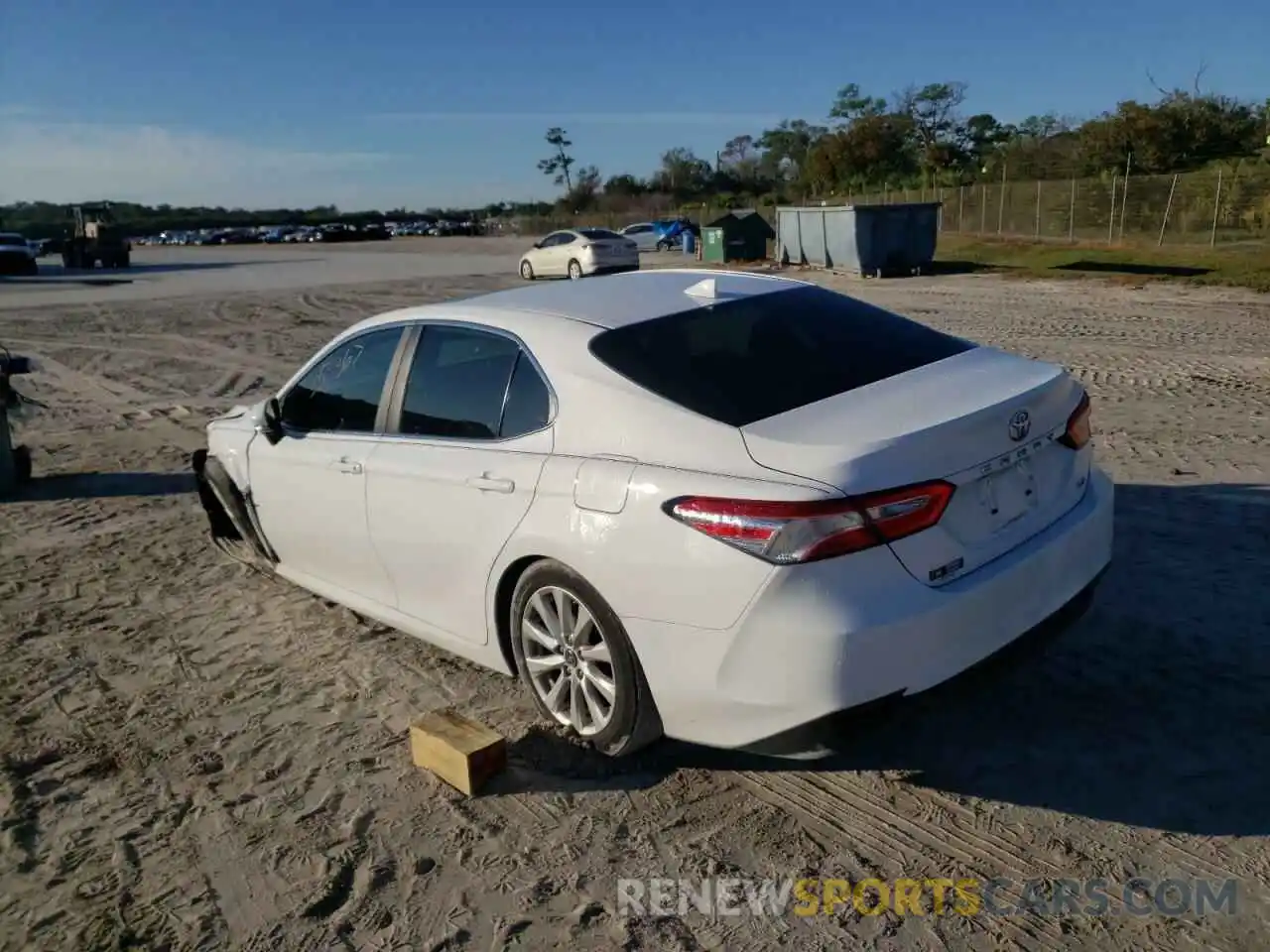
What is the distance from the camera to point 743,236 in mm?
33594

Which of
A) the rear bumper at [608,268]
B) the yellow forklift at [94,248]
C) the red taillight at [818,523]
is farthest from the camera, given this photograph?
the yellow forklift at [94,248]

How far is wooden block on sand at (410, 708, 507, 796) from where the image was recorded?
3562 mm

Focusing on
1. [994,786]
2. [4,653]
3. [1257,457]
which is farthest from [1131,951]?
[1257,457]

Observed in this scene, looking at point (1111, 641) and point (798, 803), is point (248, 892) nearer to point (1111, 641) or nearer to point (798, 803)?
point (798, 803)

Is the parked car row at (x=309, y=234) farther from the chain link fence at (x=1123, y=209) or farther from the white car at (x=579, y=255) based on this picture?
the white car at (x=579, y=255)

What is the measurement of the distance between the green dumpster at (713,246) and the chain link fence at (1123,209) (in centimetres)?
952

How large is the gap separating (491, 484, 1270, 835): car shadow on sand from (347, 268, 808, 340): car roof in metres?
1.58

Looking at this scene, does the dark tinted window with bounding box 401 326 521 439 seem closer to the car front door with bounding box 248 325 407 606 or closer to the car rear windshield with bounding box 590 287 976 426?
the car front door with bounding box 248 325 407 606

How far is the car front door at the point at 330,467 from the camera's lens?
452 cm

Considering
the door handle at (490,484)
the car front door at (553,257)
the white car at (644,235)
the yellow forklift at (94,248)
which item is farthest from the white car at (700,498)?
the yellow forklift at (94,248)

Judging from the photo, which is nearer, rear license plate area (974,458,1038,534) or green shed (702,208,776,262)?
rear license plate area (974,458,1038,534)

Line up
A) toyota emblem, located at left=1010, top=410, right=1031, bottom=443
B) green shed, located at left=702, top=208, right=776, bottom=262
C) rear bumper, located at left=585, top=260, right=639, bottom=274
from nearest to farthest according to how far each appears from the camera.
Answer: toyota emblem, located at left=1010, top=410, right=1031, bottom=443 < rear bumper, located at left=585, top=260, right=639, bottom=274 < green shed, located at left=702, top=208, right=776, bottom=262

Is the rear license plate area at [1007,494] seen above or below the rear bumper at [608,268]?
above

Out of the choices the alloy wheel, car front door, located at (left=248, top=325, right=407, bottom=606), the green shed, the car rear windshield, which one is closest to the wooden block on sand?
the alloy wheel
